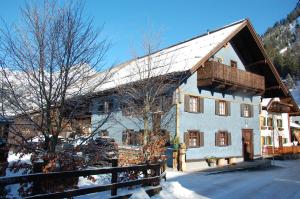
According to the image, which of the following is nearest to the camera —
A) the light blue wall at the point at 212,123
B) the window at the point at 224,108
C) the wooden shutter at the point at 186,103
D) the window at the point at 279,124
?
the wooden shutter at the point at 186,103

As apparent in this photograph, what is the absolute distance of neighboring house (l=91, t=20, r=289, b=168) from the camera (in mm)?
20703

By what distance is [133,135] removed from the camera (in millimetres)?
21531

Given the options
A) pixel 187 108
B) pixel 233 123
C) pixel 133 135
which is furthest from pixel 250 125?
pixel 133 135

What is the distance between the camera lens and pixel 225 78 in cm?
2188

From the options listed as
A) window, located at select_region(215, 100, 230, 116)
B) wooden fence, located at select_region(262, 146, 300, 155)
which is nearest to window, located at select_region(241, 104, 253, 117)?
window, located at select_region(215, 100, 230, 116)

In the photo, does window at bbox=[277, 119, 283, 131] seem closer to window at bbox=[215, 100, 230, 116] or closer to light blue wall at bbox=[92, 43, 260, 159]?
light blue wall at bbox=[92, 43, 260, 159]

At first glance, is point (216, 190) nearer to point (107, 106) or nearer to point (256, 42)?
point (107, 106)

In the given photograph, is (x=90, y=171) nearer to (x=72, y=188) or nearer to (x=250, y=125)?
(x=72, y=188)

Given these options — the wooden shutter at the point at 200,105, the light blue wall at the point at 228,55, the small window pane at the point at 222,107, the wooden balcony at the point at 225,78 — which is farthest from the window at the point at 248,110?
the wooden shutter at the point at 200,105

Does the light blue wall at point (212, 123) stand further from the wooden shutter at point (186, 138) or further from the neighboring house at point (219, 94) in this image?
the wooden shutter at point (186, 138)

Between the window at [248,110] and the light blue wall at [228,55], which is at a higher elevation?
the light blue wall at [228,55]

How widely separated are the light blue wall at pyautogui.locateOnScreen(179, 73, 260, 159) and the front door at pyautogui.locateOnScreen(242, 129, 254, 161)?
46cm

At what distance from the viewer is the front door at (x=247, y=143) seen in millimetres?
26016

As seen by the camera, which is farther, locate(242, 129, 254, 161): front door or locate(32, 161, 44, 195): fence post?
locate(242, 129, 254, 161): front door
